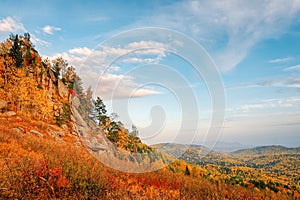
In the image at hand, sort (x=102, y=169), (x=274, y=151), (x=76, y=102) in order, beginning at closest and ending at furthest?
1. (x=102, y=169)
2. (x=76, y=102)
3. (x=274, y=151)

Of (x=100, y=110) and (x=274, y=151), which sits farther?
(x=274, y=151)

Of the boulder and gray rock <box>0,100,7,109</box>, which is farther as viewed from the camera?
the boulder

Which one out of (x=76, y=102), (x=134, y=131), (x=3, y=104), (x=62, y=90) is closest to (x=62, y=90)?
(x=62, y=90)

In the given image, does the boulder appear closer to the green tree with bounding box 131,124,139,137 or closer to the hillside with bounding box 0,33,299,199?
the hillside with bounding box 0,33,299,199

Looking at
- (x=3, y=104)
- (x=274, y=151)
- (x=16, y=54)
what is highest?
(x=16, y=54)

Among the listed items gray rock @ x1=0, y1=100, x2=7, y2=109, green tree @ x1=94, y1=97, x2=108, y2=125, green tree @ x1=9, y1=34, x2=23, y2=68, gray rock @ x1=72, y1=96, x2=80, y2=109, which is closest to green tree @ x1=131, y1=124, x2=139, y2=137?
green tree @ x1=94, y1=97, x2=108, y2=125

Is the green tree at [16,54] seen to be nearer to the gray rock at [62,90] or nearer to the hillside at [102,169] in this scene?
the gray rock at [62,90]

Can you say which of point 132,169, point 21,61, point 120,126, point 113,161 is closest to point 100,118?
point 120,126

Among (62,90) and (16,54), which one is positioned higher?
(16,54)

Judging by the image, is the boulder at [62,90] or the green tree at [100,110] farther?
the boulder at [62,90]

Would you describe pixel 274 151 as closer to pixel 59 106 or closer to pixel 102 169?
pixel 102 169

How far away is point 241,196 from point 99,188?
17.4ft

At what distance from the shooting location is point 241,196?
8.52 metres

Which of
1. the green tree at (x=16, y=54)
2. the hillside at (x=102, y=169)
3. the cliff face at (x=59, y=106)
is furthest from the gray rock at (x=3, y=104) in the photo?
the hillside at (x=102, y=169)
